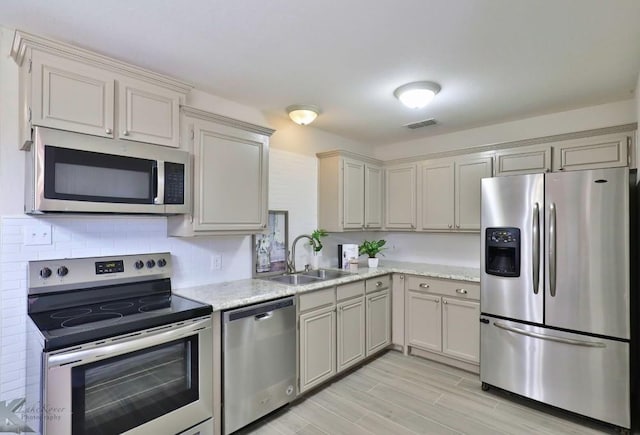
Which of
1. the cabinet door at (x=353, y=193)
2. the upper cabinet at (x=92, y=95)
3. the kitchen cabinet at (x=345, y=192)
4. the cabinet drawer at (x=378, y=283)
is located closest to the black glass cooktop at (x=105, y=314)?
the upper cabinet at (x=92, y=95)

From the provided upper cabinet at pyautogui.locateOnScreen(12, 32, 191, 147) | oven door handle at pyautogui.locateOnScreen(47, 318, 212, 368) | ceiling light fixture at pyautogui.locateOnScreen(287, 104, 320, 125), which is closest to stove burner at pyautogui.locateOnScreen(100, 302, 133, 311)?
oven door handle at pyautogui.locateOnScreen(47, 318, 212, 368)

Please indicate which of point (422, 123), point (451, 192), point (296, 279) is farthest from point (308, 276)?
point (422, 123)

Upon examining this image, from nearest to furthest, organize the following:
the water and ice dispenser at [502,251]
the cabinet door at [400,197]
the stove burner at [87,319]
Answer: the stove burner at [87,319]
the water and ice dispenser at [502,251]
the cabinet door at [400,197]

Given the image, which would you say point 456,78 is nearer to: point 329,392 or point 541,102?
point 541,102

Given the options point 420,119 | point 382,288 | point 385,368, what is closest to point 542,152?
point 420,119

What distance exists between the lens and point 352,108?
10.4ft

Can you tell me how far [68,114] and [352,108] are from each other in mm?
2216

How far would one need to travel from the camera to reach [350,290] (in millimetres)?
3176

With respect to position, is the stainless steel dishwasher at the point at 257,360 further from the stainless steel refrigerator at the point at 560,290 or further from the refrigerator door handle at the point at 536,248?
the refrigerator door handle at the point at 536,248

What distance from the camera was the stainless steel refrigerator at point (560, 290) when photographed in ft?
7.45

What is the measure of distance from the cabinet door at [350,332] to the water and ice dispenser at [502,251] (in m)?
1.24

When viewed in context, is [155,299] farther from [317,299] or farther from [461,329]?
[461,329]

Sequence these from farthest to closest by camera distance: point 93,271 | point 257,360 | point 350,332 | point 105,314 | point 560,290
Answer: point 350,332 → point 560,290 → point 257,360 → point 93,271 → point 105,314

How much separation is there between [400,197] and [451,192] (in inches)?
25.1
